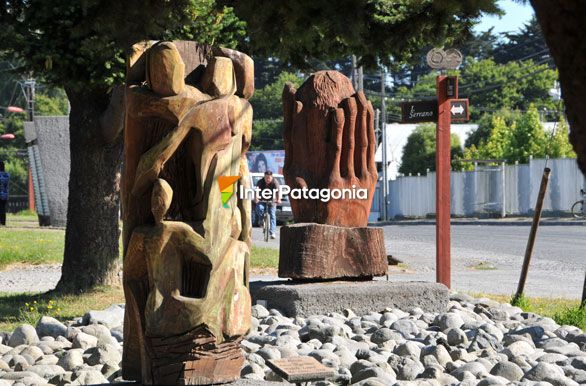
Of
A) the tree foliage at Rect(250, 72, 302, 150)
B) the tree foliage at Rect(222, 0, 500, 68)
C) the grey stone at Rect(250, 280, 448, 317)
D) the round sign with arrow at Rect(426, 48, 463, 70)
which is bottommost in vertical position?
Result: the grey stone at Rect(250, 280, 448, 317)

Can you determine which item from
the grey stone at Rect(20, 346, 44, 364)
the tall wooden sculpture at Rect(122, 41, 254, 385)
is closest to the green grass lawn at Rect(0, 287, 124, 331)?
the grey stone at Rect(20, 346, 44, 364)

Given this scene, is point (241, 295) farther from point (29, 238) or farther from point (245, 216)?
point (29, 238)

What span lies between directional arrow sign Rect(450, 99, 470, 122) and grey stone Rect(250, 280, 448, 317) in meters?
2.19

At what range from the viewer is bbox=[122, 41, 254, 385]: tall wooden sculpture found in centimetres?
494

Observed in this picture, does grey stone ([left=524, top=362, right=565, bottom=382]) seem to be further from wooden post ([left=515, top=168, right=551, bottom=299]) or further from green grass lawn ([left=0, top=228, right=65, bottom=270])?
green grass lawn ([left=0, top=228, right=65, bottom=270])

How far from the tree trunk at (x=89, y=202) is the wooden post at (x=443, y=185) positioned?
3630 mm

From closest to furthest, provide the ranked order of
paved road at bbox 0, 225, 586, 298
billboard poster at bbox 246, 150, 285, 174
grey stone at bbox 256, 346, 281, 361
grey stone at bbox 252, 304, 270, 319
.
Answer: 1. grey stone at bbox 256, 346, 281, 361
2. grey stone at bbox 252, 304, 270, 319
3. paved road at bbox 0, 225, 586, 298
4. billboard poster at bbox 246, 150, 285, 174

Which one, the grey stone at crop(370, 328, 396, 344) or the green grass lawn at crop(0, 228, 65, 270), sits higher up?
the green grass lawn at crop(0, 228, 65, 270)

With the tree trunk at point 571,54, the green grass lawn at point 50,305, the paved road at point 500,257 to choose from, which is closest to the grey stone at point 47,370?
the green grass lawn at point 50,305

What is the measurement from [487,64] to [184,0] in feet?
189

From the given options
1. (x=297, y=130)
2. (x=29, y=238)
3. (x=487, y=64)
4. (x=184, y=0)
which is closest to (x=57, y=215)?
(x=29, y=238)

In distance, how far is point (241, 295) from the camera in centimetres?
519

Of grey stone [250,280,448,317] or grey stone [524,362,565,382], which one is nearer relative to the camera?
grey stone [524,362,565,382]

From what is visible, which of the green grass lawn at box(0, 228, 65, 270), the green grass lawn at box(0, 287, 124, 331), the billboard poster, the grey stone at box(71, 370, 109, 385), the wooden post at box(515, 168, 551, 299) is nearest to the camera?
the grey stone at box(71, 370, 109, 385)
